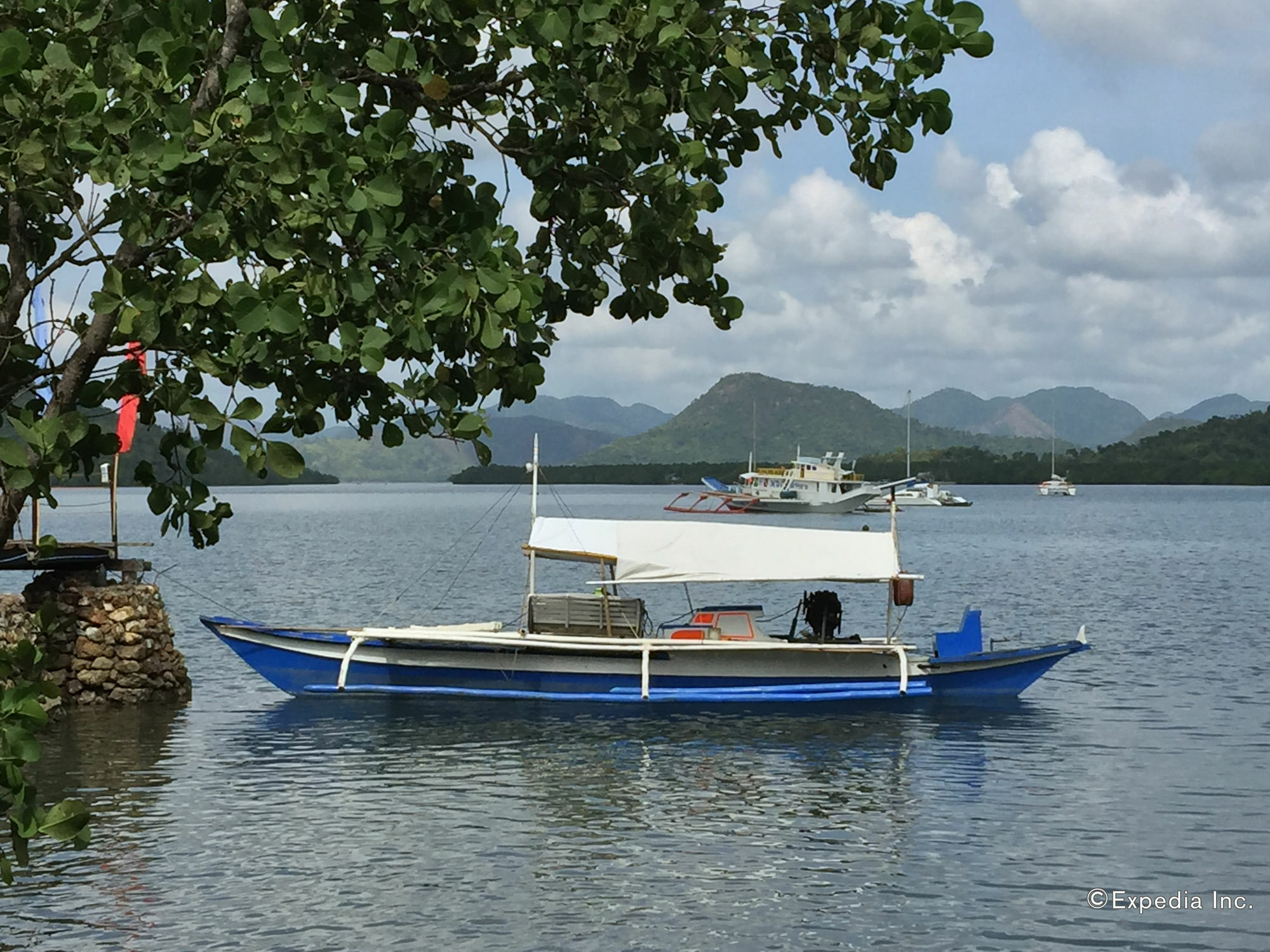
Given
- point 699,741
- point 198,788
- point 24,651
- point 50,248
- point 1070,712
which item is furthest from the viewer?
point 1070,712

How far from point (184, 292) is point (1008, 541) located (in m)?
132

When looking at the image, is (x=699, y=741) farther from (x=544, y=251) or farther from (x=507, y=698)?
(x=544, y=251)

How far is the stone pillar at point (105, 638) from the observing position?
35.8 m

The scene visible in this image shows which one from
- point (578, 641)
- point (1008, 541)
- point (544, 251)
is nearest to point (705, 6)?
point (544, 251)

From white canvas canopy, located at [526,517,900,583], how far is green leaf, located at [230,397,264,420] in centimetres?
2864

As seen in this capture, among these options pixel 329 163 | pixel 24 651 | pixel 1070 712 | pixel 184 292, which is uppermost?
pixel 329 163

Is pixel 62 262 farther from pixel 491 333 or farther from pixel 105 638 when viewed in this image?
pixel 105 638

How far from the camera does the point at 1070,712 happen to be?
123 feet

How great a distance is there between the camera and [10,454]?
700 centimetres

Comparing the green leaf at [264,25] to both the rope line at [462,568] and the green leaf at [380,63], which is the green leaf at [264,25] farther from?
the rope line at [462,568]

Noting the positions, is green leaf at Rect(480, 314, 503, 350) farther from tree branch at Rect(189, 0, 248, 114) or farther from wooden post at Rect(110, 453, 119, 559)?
wooden post at Rect(110, 453, 119, 559)

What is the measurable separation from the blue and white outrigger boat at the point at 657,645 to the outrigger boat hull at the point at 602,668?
3 centimetres

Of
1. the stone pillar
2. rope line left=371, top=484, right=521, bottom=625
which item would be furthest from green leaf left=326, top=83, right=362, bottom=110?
rope line left=371, top=484, right=521, bottom=625

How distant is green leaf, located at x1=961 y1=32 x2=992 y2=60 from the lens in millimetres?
7996
